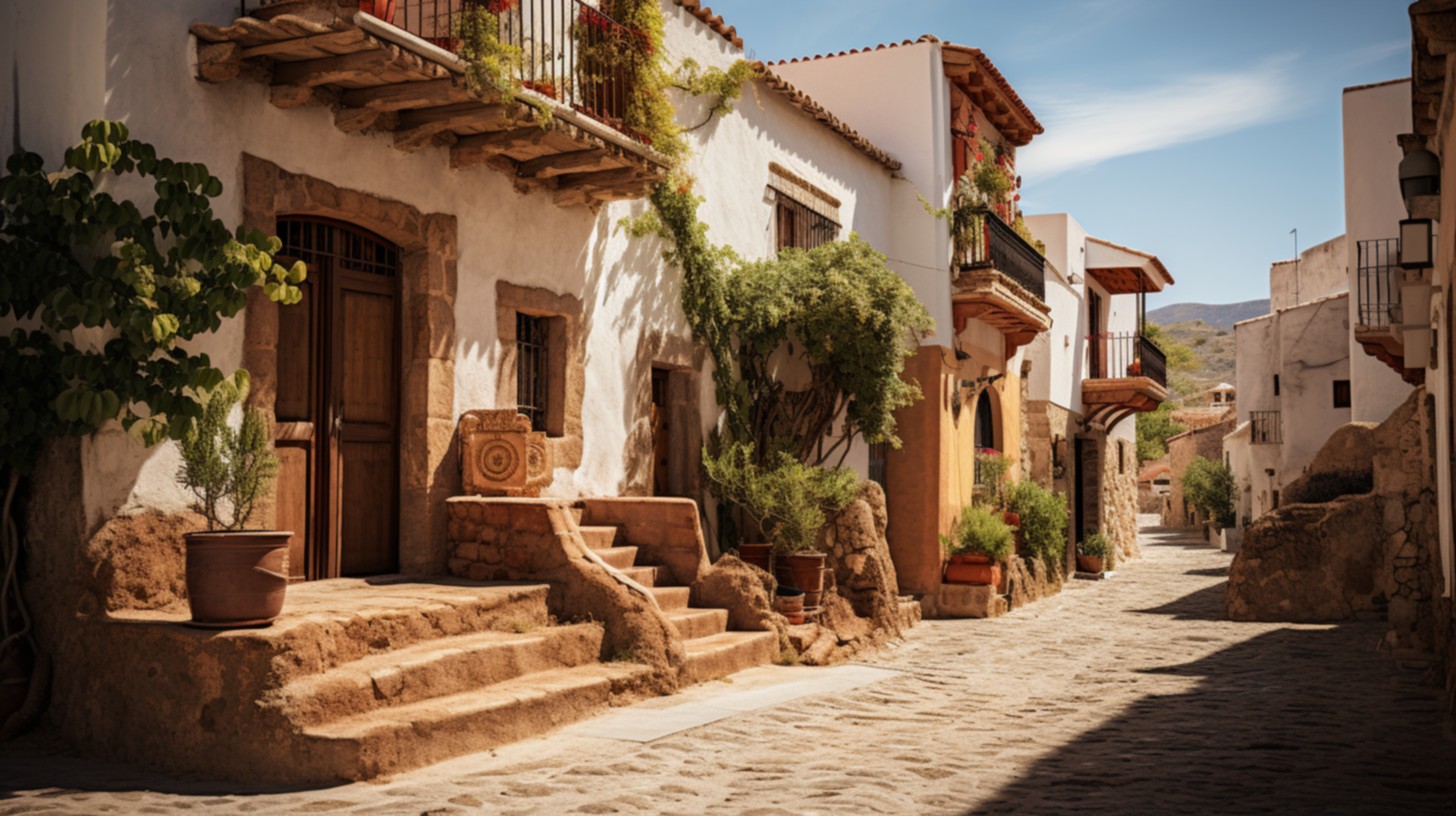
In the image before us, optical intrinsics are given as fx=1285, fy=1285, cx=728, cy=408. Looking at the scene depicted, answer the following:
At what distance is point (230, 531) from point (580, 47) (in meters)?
5.75

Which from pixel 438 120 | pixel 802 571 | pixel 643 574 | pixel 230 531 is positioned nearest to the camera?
pixel 230 531

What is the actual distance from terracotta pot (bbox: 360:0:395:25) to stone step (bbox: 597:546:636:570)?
4117 millimetres

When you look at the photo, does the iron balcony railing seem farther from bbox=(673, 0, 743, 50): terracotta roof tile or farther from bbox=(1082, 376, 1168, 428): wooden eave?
bbox=(1082, 376, 1168, 428): wooden eave

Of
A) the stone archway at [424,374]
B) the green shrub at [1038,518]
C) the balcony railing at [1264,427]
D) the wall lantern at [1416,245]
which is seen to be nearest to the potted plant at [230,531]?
the stone archway at [424,374]

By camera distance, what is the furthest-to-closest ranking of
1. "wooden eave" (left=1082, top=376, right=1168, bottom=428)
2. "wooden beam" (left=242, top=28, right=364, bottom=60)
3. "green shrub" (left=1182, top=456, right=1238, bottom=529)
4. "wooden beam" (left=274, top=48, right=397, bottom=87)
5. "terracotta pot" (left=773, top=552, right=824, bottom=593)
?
"green shrub" (left=1182, top=456, right=1238, bottom=529)
"wooden eave" (left=1082, top=376, right=1168, bottom=428)
"terracotta pot" (left=773, top=552, right=824, bottom=593)
"wooden beam" (left=274, top=48, right=397, bottom=87)
"wooden beam" (left=242, top=28, right=364, bottom=60)

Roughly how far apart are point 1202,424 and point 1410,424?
4433cm

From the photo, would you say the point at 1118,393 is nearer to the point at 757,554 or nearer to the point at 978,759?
the point at 757,554

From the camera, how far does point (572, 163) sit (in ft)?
32.0

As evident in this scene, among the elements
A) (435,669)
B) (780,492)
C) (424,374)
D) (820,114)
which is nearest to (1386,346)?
(820,114)

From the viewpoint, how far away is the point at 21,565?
684 cm

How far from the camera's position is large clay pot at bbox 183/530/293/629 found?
6.25m

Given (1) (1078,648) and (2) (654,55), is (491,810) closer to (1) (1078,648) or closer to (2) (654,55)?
(2) (654,55)

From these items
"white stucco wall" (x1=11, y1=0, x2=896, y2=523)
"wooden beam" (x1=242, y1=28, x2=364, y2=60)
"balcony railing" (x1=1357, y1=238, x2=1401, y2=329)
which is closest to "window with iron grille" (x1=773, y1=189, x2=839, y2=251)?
"white stucco wall" (x1=11, y1=0, x2=896, y2=523)

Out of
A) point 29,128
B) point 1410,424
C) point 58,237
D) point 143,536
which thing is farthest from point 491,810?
point 1410,424
